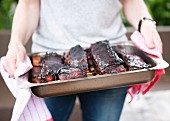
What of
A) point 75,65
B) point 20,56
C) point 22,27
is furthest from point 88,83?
point 22,27

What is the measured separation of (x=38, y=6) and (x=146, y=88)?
541 millimetres

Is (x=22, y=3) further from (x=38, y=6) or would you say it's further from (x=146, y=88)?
(x=146, y=88)

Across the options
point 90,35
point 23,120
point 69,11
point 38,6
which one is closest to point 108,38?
point 90,35

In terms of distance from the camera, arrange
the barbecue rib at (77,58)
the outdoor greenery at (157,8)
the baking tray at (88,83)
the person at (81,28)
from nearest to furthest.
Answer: the baking tray at (88,83) < the barbecue rib at (77,58) < the person at (81,28) < the outdoor greenery at (157,8)

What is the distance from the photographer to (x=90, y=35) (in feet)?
4.27

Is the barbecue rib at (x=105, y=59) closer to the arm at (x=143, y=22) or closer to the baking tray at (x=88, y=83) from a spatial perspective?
the baking tray at (x=88, y=83)

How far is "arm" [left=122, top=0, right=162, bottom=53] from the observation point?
1202 millimetres

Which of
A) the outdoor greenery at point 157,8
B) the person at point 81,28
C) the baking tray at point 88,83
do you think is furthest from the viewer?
the outdoor greenery at point 157,8

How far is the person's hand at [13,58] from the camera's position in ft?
3.43

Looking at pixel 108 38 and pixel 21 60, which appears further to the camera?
pixel 108 38

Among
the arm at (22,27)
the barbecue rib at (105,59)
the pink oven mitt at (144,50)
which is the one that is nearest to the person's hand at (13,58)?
the arm at (22,27)

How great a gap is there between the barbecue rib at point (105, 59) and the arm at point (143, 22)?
0.15 m

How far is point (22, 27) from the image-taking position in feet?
4.04

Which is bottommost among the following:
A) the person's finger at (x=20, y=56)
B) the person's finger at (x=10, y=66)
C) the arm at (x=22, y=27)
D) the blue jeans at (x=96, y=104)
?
the blue jeans at (x=96, y=104)
